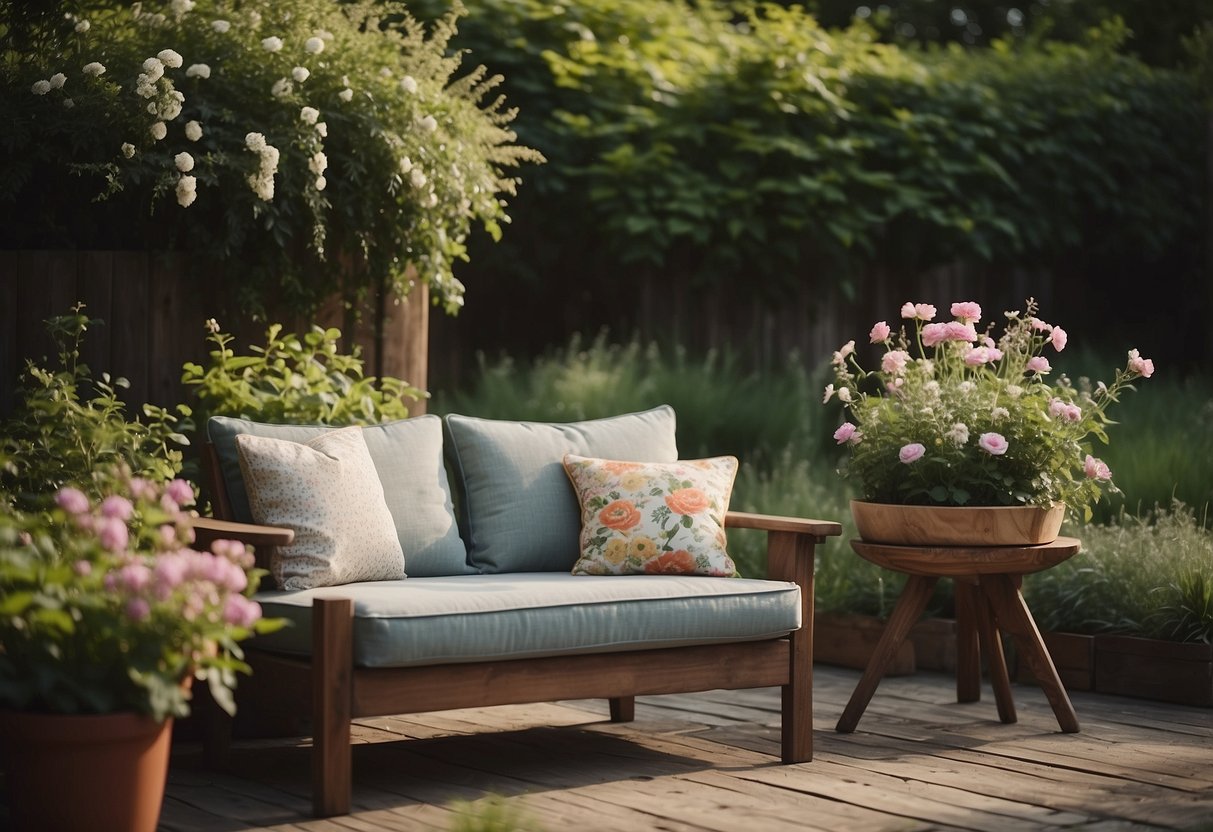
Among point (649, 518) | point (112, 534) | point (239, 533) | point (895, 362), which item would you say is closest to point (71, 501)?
point (112, 534)

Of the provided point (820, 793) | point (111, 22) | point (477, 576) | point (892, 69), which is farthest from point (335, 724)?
point (892, 69)

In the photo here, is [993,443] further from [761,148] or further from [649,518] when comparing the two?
[761,148]

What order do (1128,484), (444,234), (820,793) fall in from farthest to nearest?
(1128,484), (444,234), (820,793)

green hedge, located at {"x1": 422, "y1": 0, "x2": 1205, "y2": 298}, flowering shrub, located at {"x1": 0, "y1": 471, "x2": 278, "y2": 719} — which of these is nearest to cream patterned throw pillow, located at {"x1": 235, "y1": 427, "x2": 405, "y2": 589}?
flowering shrub, located at {"x1": 0, "y1": 471, "x2": 278, "y2": 719}

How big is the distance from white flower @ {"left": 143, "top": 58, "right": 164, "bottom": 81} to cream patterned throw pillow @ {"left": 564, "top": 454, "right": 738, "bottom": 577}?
152 centimetres

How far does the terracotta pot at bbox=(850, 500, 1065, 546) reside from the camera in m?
4.07

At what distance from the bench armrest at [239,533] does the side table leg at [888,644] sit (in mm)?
1630

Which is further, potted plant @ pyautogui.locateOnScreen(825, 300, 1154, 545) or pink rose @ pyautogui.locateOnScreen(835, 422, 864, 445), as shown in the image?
pink rose @ pyautogui.locateOnScreen(835, 422, 864, 445)

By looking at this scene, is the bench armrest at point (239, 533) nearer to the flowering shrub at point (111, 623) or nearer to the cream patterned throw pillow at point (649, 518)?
the flowering shrub at point (111, 623)

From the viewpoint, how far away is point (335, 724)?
328 cm

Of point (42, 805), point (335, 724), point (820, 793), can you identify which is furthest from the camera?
point (820, 793)

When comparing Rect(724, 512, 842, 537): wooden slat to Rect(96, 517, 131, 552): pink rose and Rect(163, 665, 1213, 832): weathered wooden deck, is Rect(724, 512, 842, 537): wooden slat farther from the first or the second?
Rect(96, 517, 131, 552): pink rose

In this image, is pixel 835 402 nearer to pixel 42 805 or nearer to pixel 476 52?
pixel 476 52

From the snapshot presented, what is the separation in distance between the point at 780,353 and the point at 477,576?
4.01 meters
